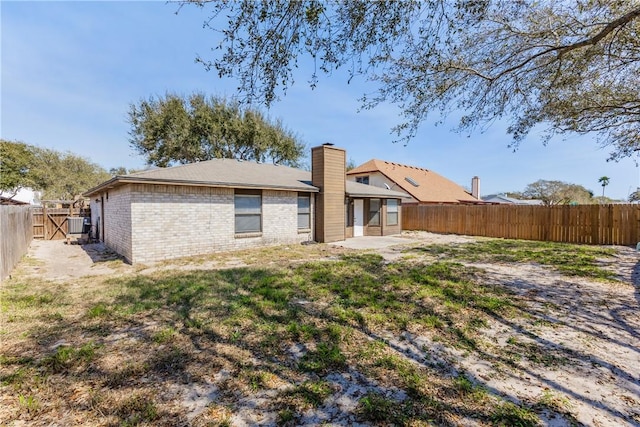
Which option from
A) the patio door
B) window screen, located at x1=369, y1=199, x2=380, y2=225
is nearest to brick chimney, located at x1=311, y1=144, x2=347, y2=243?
the patio door

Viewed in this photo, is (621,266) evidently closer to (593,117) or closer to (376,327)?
(593,117)

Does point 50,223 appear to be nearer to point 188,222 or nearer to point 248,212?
point 188,222

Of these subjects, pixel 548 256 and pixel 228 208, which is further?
pixel 228 208

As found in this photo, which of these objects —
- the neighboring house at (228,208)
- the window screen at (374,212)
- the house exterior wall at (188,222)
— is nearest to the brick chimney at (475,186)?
the neighboring house at (228,208)

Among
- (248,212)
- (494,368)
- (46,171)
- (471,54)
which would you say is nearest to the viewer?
(494,368)

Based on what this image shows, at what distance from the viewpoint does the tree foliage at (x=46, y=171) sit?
79.6 feet

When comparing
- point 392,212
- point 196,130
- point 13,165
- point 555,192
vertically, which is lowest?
point 392,212

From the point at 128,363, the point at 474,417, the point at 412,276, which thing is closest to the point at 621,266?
the point at 412,276

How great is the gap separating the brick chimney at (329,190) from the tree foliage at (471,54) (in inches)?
258

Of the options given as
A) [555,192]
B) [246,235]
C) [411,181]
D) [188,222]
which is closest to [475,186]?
[411,181]

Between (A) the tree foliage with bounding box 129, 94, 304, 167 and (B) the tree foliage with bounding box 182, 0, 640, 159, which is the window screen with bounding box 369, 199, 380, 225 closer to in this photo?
(B) the tree foliage with bounding box 182, 0, 640, 159

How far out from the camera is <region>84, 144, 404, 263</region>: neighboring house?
29.2 ft

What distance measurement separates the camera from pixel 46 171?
96.8 ft

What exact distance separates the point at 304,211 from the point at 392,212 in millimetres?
6294
